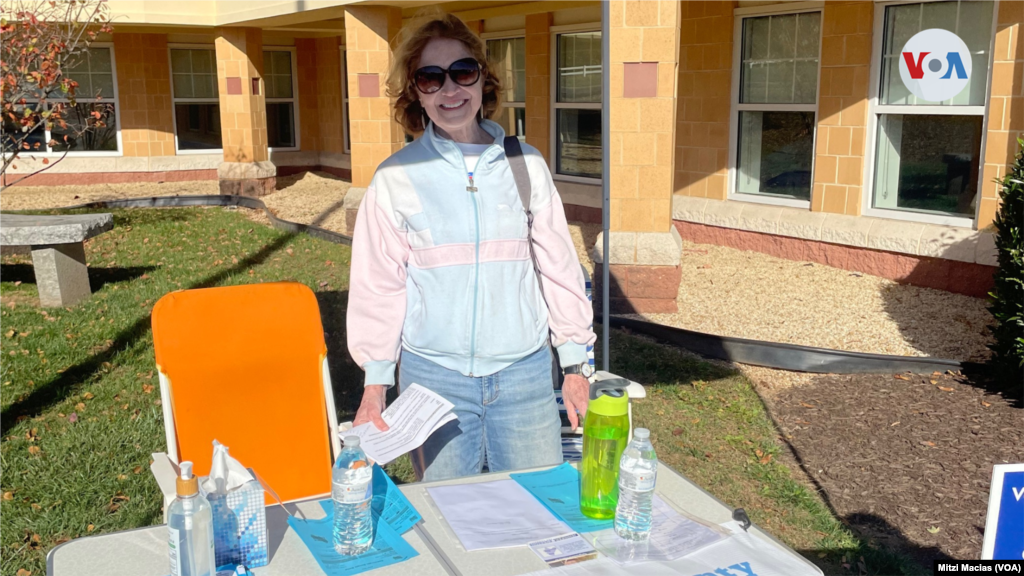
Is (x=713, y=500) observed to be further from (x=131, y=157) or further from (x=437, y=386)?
(x=131, y=157)

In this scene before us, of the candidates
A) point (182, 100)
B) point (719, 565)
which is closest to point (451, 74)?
point (719, 565)

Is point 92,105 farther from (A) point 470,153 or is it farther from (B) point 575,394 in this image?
(B) point 575,394

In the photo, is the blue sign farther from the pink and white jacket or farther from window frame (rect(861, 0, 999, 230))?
window frame (rect(861, 0, 999, 230))

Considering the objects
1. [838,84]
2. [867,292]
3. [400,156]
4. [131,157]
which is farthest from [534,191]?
[131,157]

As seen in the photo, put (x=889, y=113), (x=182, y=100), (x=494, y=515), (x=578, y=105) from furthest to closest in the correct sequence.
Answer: (x=182, y=100) < (x=578, y=105) < (x=889, y=113) < (x=494, y=515)

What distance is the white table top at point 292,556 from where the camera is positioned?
6.28 feet

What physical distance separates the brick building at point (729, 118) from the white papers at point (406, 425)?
1.28 metres

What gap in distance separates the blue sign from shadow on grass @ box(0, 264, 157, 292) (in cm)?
814

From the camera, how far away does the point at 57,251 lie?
7734mm

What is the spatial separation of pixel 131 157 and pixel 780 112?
13.2 meters

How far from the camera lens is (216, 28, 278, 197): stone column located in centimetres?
1477

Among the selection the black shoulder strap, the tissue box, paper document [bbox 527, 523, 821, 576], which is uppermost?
the black shoulder strap

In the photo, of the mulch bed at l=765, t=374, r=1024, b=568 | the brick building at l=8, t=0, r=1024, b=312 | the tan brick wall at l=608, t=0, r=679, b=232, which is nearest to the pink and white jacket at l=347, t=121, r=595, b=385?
the brick building at l=8, t=0, r=1024, b=312

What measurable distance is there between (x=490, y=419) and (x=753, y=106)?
7.86 meters
